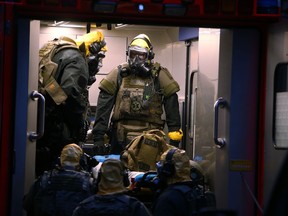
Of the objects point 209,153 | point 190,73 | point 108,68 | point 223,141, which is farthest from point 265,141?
point 108,68

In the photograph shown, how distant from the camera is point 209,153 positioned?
7258mm

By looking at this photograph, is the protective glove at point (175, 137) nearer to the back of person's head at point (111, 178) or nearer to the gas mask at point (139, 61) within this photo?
the gas mask at point (139, 61)

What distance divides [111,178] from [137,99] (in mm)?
3488

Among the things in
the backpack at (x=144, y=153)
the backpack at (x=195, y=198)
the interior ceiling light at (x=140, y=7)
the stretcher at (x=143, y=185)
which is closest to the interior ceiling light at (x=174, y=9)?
the interior ceiling light at (x=140, y=7)

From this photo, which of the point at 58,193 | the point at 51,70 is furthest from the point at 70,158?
the point at 51,70

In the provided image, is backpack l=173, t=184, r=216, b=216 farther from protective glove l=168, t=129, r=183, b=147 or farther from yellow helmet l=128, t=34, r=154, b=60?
yellow helmet l=128, t=34, r=154, b=60

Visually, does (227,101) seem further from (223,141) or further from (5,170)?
(5,170)

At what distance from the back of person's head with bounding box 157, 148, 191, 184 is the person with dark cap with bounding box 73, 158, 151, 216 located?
1.64 ft

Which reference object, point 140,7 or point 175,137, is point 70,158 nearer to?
point 140,7

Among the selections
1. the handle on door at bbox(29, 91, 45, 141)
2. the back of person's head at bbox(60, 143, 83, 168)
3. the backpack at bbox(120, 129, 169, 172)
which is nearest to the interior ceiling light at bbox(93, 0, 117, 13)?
the handle on door at bbox(29, 91, 45, 141)

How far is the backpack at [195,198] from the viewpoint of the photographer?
5340 mm

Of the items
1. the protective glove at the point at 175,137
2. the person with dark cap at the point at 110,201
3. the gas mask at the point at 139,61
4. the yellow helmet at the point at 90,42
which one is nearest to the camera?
the person with dark cap at the point at 110,201

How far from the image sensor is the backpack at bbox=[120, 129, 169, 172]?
753cm

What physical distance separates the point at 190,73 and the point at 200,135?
2.39 metres
